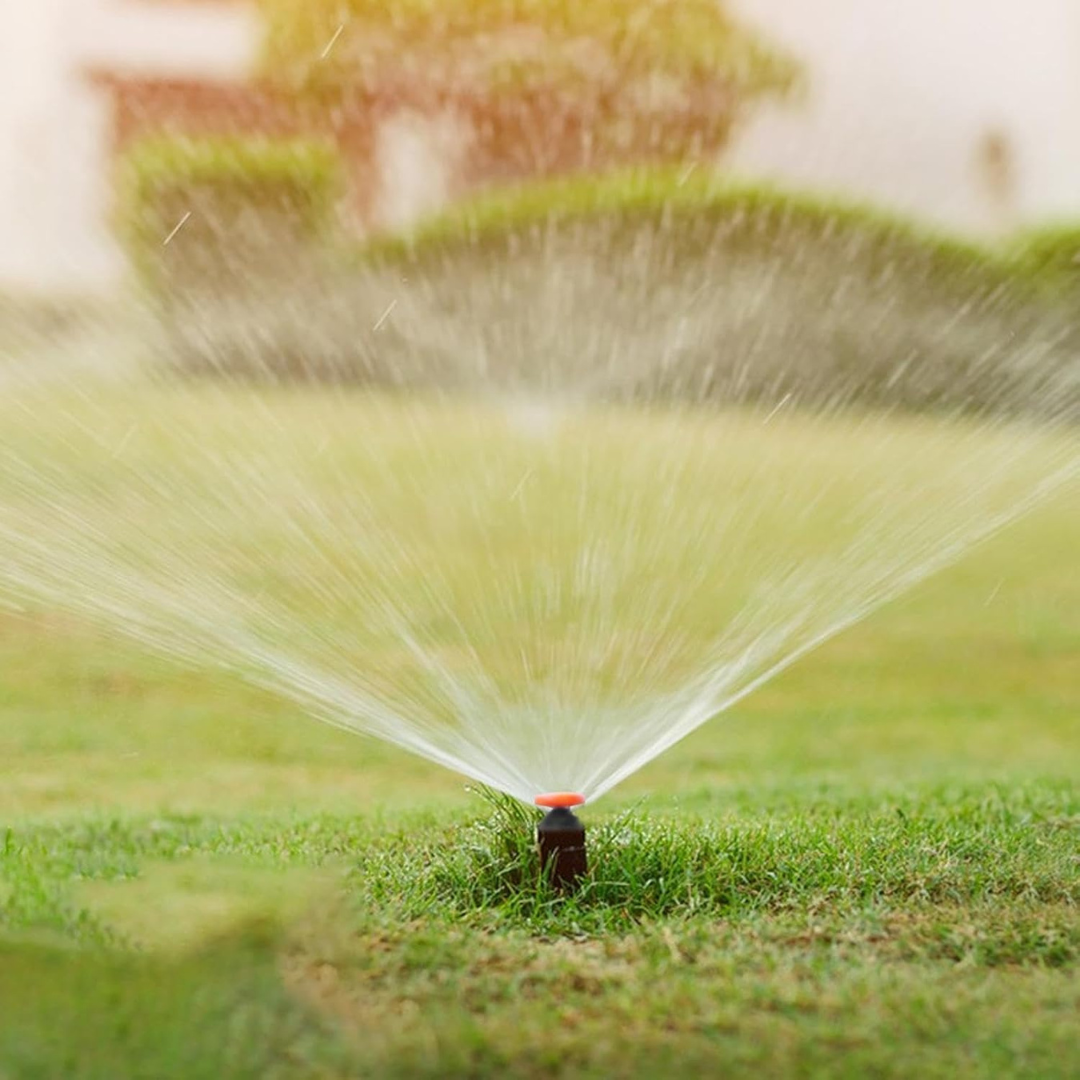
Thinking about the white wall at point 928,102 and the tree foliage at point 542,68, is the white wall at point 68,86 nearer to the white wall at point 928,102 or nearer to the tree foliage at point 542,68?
the tree foliage at point 542,68

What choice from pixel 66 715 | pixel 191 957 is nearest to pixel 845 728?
pixel 66 715

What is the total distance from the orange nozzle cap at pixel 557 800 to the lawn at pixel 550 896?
0.24 metres

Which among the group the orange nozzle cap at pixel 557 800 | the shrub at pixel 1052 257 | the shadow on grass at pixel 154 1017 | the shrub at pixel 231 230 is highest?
the shrub at pixel 231 230

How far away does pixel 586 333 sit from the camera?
695 inches

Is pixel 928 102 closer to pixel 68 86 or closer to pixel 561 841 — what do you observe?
pixel 68 86

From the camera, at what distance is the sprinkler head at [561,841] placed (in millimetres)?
4426

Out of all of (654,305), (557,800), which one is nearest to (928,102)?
(654,305)

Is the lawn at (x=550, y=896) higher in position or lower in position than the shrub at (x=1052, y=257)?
lower

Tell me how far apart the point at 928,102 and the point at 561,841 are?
17.3 m

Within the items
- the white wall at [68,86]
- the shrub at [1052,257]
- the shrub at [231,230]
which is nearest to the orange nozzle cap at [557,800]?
the shrub at [1052,257]

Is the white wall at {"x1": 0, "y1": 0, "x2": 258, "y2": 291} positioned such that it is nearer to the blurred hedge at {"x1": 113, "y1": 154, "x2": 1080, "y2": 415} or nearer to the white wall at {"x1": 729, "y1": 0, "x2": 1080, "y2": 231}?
the blurred hedge at {"x1": 113, "y1": 154, "x2": 1080, "y2": 415}

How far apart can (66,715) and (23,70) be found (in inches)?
541

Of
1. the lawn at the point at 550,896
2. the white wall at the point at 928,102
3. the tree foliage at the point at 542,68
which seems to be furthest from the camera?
the tree foliage at the point at 542,68

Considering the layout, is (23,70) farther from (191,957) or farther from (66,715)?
(191,957)
